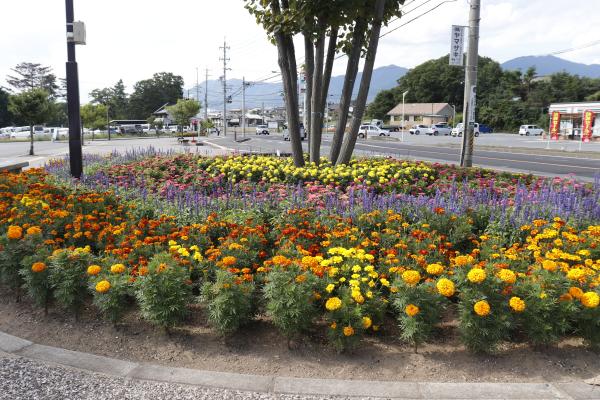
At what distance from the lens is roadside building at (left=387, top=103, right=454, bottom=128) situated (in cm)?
8800

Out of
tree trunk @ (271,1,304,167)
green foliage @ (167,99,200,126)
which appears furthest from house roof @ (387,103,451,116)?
tree trunk @ (271,1,304,167)

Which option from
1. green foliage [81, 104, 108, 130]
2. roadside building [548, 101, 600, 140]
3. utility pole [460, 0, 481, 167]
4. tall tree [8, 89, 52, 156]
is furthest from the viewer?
green foliage [81, 104, 108, 130]

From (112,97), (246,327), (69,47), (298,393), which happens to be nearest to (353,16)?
(69,47)

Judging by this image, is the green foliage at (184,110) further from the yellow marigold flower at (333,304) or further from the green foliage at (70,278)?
the yellow marigold flower at (333,304)

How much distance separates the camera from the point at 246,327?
11.9 ft

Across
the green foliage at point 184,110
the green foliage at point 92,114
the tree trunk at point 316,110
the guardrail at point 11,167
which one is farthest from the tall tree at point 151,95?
the tree trunk at point 316,110

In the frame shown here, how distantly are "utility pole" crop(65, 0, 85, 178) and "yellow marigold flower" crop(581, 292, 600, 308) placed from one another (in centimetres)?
848

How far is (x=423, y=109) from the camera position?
293 feet

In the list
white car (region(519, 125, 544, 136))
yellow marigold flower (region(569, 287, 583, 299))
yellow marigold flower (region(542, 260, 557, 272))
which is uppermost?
white car (region(519, 125, 544, 136))

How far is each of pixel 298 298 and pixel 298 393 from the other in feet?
1.88

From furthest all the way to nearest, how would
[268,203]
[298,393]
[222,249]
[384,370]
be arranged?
[268,203] → [222,249] → [384,370] → [298,393]

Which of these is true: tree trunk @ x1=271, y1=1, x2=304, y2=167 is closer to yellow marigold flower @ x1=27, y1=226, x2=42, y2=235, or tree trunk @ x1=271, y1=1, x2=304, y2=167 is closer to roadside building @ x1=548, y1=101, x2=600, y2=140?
yellow marigold flower @ x1=27, y1=226, x2=42, y2=235

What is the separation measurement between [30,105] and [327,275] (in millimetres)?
26066

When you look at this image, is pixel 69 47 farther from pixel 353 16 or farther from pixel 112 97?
pixel 112 97
